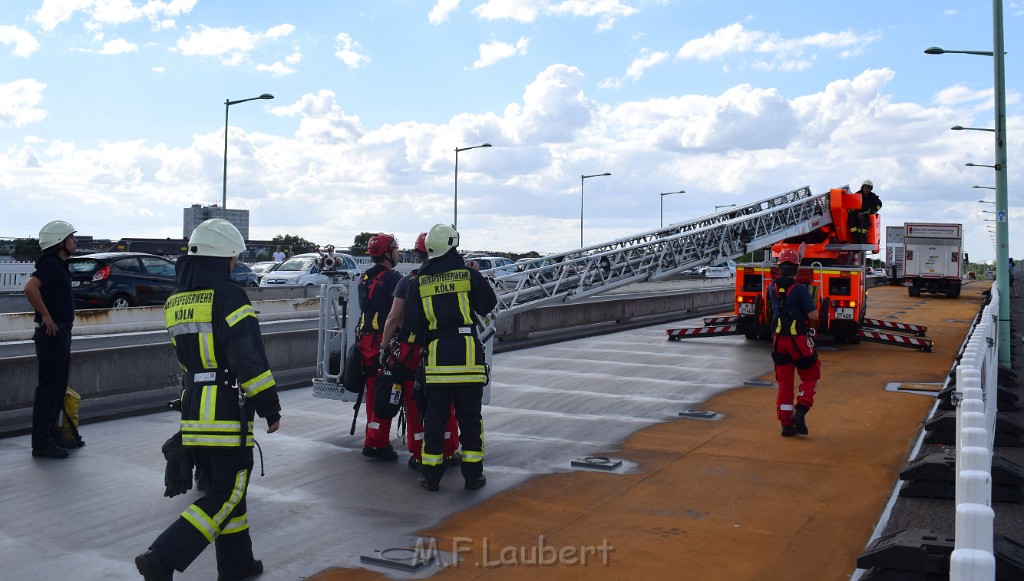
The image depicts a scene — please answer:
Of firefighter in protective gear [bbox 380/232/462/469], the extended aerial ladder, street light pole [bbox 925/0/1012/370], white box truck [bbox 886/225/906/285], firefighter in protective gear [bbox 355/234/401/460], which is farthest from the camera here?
white box truck [bbox 886/225/906/285]

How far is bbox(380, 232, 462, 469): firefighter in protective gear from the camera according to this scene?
743 cm

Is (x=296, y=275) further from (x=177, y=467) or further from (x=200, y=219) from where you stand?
(x=200, y=219)

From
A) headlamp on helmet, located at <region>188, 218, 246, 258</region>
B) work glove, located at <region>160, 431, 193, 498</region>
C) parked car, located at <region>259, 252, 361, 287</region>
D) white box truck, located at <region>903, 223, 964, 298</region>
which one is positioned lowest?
work glove, located at <region>160, 431, 193, 498</region>

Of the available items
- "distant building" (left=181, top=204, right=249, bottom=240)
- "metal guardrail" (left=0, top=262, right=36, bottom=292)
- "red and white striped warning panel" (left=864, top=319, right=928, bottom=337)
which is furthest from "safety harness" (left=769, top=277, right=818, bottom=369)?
"distant building" (left=181, top=204, right=249, bottom=240)

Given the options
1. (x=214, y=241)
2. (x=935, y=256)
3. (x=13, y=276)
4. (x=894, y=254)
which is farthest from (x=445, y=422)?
(x=894, y=254)

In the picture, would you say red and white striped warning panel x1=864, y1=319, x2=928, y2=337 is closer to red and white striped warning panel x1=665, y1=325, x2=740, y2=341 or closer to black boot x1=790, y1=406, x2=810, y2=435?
red and white striped warning panel x1=665, y1=325, x2=740, y2=341

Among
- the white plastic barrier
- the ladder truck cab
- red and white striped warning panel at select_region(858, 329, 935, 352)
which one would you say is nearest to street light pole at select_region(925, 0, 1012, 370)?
red and white striped warning panel at select_region(858, 329, 935, 352)

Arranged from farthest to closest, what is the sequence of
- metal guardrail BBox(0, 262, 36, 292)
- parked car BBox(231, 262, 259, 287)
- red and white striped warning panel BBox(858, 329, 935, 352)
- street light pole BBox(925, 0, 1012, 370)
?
parked car BBox(231, 262, 259, 287), metal guardrail BBox(0, 262, 36, 292), red and white striped warning panel BBox(858, 329, 935, 352), street light pole BBox(925, 0, 1012, 370)

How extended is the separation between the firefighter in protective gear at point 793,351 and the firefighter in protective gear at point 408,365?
350cm

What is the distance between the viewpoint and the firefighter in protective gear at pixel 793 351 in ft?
29.6

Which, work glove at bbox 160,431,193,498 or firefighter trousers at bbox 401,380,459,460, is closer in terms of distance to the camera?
work glove at bbox 160,431,193,498

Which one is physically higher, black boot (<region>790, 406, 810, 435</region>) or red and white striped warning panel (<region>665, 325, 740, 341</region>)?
red and white striped warning panel (<region>665, 325, 740, 341</region>)

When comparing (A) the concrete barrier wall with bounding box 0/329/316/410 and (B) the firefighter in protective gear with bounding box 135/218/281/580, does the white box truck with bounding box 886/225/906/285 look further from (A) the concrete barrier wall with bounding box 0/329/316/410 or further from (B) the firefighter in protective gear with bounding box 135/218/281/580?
(B) the firefighter in protective gear with bounding box 135/218/281/580

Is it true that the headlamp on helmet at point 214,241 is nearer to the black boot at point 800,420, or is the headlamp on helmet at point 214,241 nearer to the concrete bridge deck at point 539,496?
the concrete bridge deck at point 539,496
